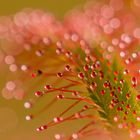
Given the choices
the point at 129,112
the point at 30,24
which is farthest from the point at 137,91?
the point at 30,24

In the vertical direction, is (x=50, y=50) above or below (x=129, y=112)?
above

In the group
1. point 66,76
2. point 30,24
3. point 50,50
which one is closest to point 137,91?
point 66,76

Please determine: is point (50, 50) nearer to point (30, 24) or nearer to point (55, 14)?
point (30, 24)

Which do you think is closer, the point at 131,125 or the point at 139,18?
the point at 131,125

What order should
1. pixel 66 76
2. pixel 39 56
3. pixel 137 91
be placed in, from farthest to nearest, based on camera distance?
pixel 39 56 → pixel 66 76 → pixel 137 91

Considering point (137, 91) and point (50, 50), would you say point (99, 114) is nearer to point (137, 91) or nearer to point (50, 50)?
point (137, 91)

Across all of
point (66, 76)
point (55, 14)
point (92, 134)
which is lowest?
point (92, 134)

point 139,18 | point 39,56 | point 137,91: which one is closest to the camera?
point 137,91
